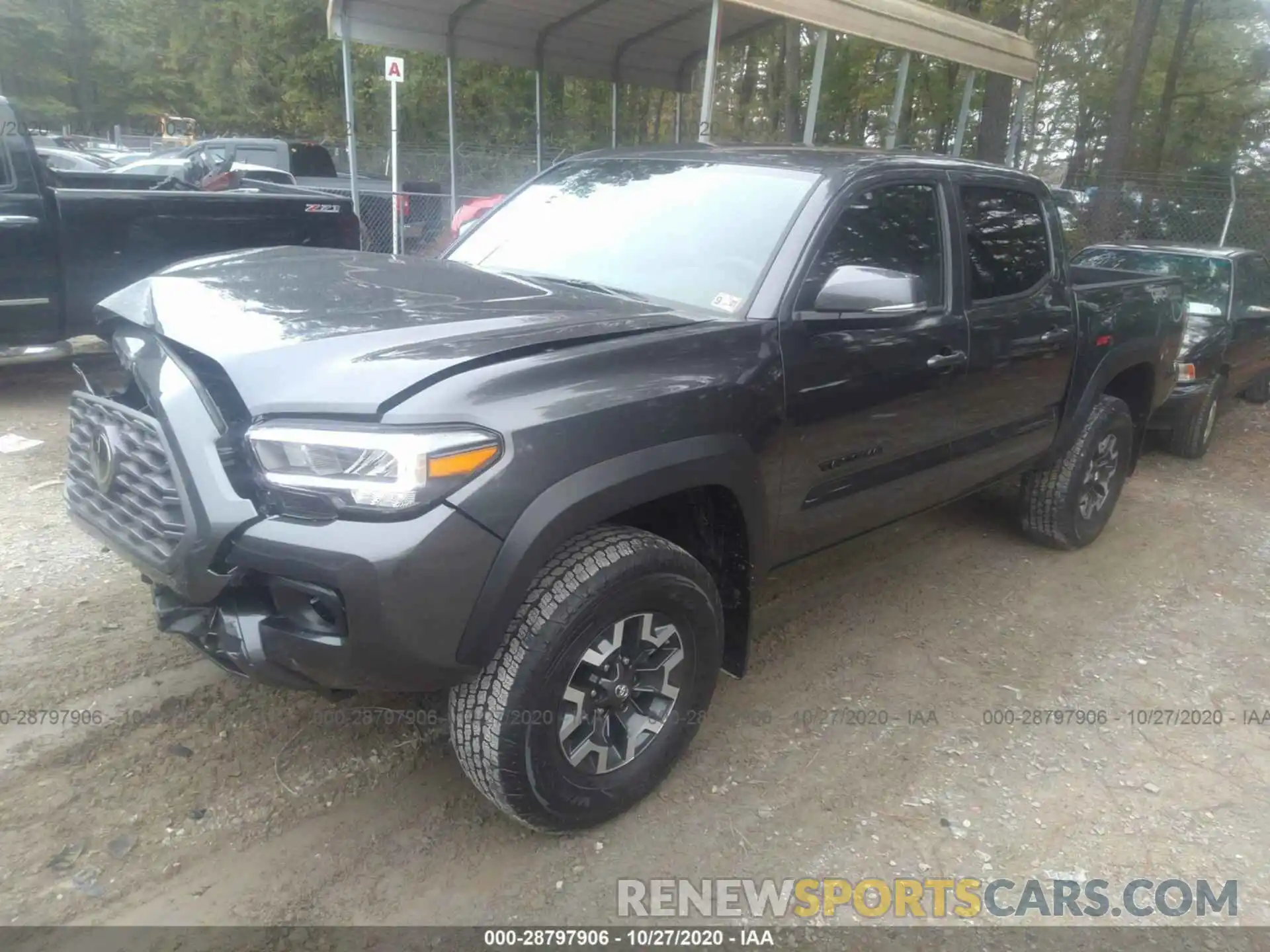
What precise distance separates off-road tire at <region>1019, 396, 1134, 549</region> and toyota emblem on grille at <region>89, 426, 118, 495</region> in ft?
14.0

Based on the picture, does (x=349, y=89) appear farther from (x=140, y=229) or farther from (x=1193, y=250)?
(x=1193, y=250)

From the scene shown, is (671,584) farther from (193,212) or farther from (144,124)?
(144,124)

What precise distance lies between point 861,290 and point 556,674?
1595mm

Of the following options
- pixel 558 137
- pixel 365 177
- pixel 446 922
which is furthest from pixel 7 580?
pixel 558 137

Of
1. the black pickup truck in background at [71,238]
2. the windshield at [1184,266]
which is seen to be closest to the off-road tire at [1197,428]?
the windshield at [1184,266]

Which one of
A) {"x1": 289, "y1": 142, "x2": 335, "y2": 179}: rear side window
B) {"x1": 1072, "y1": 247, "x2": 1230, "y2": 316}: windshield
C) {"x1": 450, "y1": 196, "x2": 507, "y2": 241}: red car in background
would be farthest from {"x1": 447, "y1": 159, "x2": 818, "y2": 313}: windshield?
{"x1": 289, "y1": 142, "x2": 335, "y2": 179}: rear side window

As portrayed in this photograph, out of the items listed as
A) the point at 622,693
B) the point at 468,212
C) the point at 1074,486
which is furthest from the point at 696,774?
the point at 468,212

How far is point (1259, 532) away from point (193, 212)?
7.39m

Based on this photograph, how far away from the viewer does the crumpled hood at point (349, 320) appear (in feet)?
7.63

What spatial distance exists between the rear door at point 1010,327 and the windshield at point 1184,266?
3.70 metres

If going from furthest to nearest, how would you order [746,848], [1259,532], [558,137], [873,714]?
[558,137], [1259,532], [873,714], [746,848]

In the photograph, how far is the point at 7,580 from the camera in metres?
3.95

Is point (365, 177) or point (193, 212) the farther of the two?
point (365, 177)

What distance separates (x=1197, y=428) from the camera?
7.27 m
